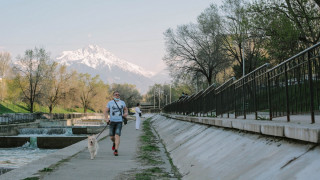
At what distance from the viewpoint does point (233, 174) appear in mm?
5586

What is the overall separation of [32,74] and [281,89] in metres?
68.1

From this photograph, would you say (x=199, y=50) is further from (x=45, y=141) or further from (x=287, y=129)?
(x=287, y=129)

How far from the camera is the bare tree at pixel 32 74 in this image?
70562 mm

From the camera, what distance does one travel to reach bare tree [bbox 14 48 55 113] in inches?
2778

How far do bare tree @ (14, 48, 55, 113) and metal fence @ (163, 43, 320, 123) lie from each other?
61.7m

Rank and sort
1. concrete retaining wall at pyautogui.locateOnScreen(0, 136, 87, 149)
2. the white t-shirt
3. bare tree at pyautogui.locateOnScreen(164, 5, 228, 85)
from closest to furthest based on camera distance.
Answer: the white t-shirt → concrete retaining wall at pyautogui.locateOnScreen(0, 136, 87, 149) → bare tree at pyautogui.locateOnScreen(164, 5, 228, 85)

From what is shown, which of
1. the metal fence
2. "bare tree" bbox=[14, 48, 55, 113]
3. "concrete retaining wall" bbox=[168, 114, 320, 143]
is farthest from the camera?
"bare tree" bbox=[14, 48, 55, 113]

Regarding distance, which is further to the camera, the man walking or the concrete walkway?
the man walking

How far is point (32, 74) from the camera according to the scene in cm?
7119

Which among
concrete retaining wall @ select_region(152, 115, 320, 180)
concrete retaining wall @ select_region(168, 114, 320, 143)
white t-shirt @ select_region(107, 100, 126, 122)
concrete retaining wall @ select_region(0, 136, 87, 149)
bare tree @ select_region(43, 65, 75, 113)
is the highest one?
bare tree @ select_region(43, 65, 75, 113)

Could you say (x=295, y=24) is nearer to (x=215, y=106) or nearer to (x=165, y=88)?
(x=215, y=106)

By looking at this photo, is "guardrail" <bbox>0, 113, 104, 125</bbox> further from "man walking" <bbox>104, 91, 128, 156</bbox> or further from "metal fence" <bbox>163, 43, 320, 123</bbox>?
"metal fence" <bbox>163, 43, 320, 123</bbox>

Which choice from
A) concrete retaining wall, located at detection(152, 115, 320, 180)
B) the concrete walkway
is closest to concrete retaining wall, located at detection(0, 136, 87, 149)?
the concrete walkway

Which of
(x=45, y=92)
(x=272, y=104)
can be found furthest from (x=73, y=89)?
(x=272, y=104)
